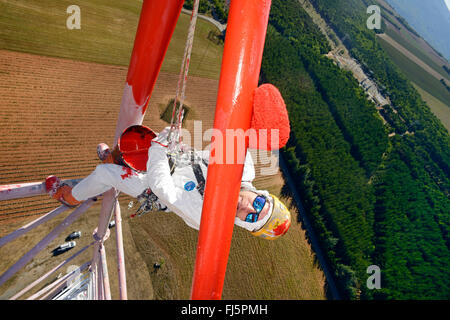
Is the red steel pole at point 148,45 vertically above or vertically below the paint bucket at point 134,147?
above

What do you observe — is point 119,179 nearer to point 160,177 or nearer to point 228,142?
point 160,177

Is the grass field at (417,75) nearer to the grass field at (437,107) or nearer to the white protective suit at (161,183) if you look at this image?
the grass field at (437,107)

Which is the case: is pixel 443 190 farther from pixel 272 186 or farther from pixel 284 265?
pixel 284 265

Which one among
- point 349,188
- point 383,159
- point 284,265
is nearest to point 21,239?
point 284,265

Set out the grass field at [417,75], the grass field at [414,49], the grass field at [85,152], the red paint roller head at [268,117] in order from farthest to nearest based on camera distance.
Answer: the grass field at [414,49], the grass field at [417,75], the grass field at [85,152], the red paint roller head at [268,117]

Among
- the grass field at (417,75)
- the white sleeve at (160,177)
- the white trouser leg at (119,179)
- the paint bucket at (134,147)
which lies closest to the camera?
the white sleeve at (160,177)

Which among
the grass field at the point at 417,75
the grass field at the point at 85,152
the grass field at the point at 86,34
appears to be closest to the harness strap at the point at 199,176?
the grass field at the point at 85,152
